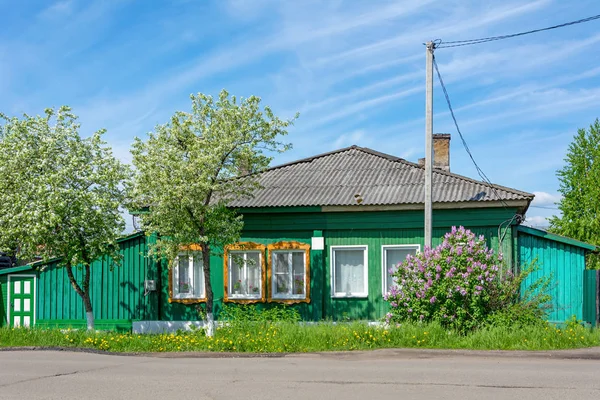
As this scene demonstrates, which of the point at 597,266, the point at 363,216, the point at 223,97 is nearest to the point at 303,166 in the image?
the point at 363,216

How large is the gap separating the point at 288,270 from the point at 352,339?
4.69 meters

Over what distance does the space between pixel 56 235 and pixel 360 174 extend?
27.6 feet

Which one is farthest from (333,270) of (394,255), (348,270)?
(394,255)

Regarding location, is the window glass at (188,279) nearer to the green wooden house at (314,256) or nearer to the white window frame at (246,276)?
the green wooden house at (314,256)

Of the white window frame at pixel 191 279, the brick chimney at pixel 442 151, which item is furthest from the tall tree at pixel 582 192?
the white window frame at pixel 191 279

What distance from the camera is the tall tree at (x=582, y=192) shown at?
2869 centimetres

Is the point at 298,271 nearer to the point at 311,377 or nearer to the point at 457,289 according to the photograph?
the point at 457,289

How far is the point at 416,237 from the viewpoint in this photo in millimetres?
17688

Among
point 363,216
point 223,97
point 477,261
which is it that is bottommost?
point 477,261

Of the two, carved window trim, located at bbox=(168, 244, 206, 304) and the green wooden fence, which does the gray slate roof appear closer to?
carved window trim, located at bbox=(168, 244, 206, 304)

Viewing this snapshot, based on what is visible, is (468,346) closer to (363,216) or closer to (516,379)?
(516,379)

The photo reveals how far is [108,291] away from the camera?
768 inches

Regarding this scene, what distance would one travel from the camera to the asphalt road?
8.94 metres

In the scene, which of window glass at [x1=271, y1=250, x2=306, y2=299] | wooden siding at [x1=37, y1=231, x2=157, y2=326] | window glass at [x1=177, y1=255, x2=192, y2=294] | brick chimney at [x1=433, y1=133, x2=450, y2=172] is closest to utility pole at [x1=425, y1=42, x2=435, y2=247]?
window glass at [x1=271, y1=250, x2=306, y2=299]
